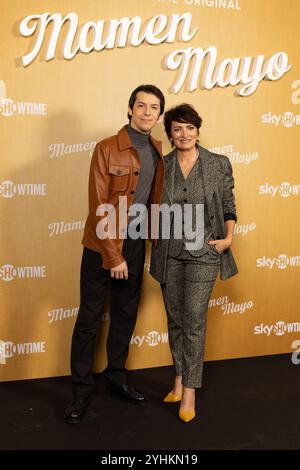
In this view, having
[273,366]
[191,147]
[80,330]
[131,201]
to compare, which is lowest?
[273,366]

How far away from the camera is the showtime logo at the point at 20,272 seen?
10.00 feet

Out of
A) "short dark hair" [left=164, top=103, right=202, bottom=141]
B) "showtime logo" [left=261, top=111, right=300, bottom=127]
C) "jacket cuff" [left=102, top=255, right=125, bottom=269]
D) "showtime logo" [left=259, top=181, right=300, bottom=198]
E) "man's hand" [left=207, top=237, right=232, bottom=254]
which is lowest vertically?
"jacket cuff" [left=102, top=255, right=125, bottom=269]

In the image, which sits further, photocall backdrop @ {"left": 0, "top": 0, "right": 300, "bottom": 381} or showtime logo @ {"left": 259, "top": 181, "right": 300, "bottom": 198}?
showtime logo @ {"left": 259, "top": 181, "right": 300, "bottom": 198}

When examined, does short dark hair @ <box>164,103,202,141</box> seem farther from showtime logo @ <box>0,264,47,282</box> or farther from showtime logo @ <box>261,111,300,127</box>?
showtime logo @ <box>0,264,47,282</box>

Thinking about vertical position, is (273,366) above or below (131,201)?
below

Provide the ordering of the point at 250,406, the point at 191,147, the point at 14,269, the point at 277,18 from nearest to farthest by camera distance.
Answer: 1. the point at 191,147
2. the point at 250,406
3. the point at 14,269
4. the point at 277,18

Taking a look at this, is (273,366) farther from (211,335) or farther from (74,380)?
(74,380)

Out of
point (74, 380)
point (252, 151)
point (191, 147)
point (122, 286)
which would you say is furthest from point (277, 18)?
point (74, 380)

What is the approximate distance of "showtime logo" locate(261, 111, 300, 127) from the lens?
136 inches

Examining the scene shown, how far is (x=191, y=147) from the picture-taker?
256 centimetres

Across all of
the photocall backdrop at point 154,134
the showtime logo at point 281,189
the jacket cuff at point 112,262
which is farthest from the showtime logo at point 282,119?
the jacket cuff at point 112,262

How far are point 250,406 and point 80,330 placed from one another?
102cm

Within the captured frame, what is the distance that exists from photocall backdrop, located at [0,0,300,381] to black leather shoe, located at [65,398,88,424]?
0.60 meters

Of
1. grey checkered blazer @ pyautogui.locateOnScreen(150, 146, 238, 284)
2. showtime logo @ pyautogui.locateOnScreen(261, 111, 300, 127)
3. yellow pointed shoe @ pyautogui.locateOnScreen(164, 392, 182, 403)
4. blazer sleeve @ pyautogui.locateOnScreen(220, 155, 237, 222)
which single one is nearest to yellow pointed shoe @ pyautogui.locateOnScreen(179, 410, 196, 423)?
yellow pointed shoe @ pyautogui.locateOnScreen(164, 392, 182, 403)
